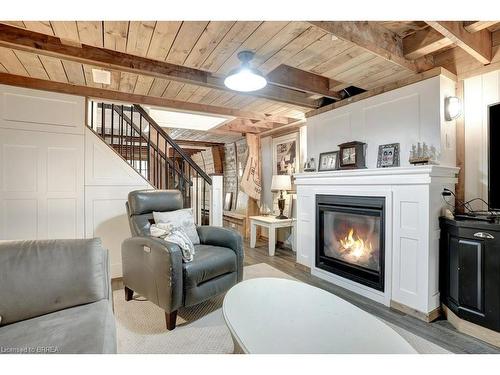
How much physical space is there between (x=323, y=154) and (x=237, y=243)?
5.47 feet

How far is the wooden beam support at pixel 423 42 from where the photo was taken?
6.42 feet

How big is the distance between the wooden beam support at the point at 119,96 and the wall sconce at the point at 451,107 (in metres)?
2.26

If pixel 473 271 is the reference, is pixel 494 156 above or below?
above

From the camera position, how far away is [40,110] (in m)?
2.66

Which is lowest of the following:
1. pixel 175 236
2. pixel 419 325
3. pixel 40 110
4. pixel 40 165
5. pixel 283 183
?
pixel 419 325

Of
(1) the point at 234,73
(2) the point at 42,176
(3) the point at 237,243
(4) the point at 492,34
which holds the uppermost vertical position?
(4) the point at 492,34

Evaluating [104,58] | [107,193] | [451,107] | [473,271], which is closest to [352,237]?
[473,271]

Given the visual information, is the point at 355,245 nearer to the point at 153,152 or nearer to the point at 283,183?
the point at 283,183

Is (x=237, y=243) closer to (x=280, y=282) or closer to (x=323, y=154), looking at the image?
(x=280, y=282)

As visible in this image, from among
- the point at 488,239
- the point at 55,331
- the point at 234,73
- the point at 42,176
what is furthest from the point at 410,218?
the point at 42,176

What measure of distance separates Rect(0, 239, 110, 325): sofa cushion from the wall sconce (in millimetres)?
2896

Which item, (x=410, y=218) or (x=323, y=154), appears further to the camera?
(x=323, y=154)

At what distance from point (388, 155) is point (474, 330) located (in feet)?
5.11

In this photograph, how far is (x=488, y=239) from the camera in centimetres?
181
